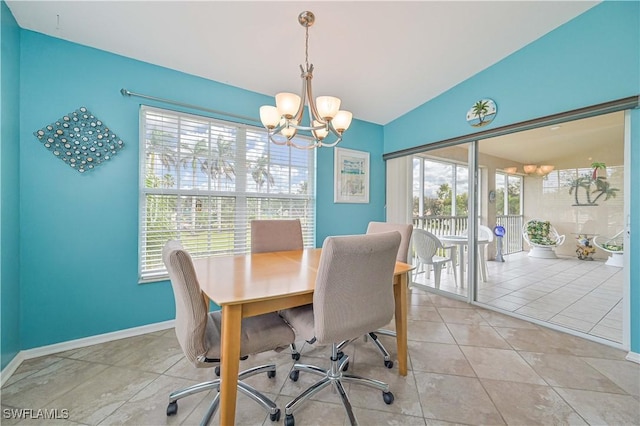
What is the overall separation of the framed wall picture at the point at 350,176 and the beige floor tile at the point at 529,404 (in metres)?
2.59

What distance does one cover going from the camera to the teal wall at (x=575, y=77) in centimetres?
200

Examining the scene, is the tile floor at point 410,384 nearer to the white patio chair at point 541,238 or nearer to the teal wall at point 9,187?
the teal wall at point 9,187

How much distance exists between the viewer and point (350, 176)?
3.82 meters

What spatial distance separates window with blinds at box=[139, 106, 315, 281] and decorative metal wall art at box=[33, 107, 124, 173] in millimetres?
257

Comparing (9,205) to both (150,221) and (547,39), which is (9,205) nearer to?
(150,221)

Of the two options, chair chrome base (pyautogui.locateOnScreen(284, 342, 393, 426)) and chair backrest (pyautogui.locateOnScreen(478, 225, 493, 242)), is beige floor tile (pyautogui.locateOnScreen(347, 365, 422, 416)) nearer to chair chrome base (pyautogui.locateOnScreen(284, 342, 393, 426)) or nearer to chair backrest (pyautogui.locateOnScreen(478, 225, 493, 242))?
chair chrome base (pyautogui.locateOnScreen(284, 342, 393, 426))

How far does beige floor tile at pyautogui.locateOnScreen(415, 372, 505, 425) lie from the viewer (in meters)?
1.43

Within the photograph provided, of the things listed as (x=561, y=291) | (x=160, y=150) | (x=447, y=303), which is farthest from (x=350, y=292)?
(x=561, y=291)

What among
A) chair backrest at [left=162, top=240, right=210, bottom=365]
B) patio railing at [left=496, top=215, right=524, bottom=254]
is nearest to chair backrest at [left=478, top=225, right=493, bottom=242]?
patio railing at [left=496, top=215, right=524, bottom=254]

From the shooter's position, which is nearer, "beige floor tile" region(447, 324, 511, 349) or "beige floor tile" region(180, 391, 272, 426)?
"beige floor tile" region(180, 391, 272, 426)

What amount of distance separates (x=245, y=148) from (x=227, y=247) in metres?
1.15

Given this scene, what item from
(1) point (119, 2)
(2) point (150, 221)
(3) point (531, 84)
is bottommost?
(2) point (150, 221)

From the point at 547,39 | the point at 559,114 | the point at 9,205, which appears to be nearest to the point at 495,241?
the point at 559,114

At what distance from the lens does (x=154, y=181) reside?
2.46 m
